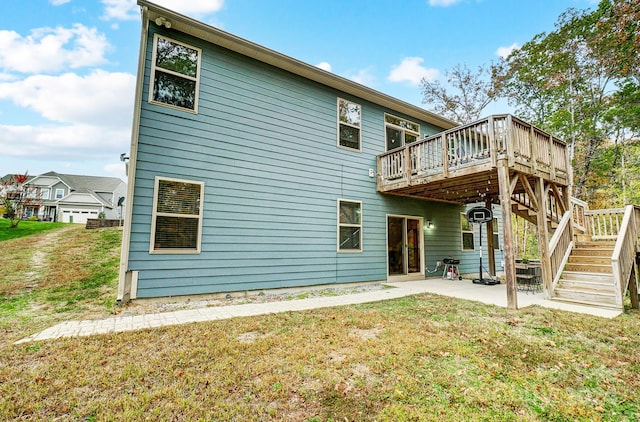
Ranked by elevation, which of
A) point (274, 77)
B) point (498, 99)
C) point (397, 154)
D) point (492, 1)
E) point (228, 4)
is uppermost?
point (492, 1)

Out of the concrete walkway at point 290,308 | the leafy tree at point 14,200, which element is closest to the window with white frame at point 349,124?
the concrete walkway at point 290,308

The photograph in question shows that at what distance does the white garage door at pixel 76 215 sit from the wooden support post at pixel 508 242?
31.7 metres

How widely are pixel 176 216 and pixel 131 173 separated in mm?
1085

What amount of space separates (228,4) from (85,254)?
9090 mm

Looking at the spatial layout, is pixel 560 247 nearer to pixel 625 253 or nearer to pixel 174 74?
pixel 625 253

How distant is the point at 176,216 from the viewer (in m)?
5.66

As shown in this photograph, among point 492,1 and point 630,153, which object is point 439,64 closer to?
point 492,1

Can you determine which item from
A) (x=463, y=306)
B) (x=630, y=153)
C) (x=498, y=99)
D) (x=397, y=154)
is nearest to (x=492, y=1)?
(x=498, y=99)

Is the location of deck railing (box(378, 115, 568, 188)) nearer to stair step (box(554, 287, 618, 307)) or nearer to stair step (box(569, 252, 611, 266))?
stair step (box(569, 252, 611, 266))

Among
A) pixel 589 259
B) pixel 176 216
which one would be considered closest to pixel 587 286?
pixel 589 259

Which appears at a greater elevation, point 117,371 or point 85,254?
point 85,254

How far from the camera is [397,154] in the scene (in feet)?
27.6

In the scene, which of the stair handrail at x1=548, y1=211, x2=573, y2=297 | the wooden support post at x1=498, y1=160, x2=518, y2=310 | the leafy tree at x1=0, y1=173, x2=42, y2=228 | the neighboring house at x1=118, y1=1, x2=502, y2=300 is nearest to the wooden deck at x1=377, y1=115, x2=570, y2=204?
the wooden support post at x1=498, y1=160, x2=518, y2=310

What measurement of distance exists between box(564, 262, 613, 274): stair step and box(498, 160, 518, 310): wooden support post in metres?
2.27
